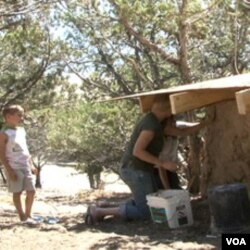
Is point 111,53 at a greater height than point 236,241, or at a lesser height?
greater

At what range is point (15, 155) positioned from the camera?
6.45m

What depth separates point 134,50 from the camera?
43.6ft

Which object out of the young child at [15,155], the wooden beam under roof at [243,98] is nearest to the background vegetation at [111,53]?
the young child at [15,155]

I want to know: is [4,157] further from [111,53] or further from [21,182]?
[111,53]

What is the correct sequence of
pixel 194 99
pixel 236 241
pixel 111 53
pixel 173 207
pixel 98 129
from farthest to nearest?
pixel 98 129 → pixel 111 53 → pixel 194 99 → pixel 173 207 → pixel 236 241

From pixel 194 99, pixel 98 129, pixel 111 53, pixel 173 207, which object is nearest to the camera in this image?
pixel 173 207

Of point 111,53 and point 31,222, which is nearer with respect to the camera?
point 31,222

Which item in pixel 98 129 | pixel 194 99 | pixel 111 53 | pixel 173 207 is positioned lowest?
pixel 173 207

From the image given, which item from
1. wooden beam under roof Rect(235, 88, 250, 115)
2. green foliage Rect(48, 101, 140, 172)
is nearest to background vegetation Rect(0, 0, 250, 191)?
green foliage Rect(48, 101, 140, 172)

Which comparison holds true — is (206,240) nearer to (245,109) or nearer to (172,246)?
(172,246)

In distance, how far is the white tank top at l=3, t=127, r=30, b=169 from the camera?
21.0 feet

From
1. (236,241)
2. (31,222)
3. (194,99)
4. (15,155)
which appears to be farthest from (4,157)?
(236,241)

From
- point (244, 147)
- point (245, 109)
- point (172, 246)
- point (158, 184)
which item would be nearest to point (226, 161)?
point (244, 147)

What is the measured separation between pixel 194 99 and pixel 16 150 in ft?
7.05
